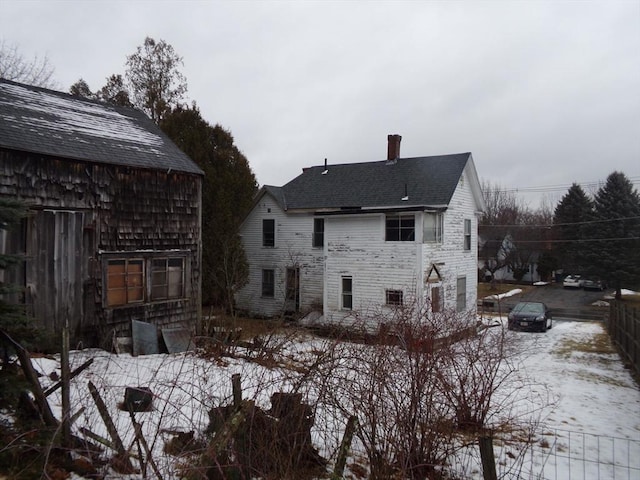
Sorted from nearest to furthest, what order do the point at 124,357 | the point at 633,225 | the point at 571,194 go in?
the point at 124,357 → the point at 633,225 → the point at 571,194

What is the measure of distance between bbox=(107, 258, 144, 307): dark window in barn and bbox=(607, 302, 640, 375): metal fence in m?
14.1

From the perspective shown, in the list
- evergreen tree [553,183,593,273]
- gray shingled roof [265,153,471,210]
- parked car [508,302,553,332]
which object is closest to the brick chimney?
gray shingled roof [265,153,471,210]

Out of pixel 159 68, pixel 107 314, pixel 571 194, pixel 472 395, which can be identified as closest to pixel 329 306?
pixel 107 314

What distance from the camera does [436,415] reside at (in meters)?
5.38

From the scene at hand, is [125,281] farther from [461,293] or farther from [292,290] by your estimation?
[461,293]

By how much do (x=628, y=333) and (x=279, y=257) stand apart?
53.7ft

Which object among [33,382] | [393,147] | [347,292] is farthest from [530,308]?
[33,382]

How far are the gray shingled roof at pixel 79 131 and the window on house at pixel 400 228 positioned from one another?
8.91 metres

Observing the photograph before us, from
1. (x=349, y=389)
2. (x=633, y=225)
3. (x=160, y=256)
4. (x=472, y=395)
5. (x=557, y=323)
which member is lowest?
(x=557, y=323)

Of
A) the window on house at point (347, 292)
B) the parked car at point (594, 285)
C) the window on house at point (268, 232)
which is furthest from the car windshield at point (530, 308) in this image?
the parked car at point (594, 285)

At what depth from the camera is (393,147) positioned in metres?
25.0

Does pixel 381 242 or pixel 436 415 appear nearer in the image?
pixel 436 415

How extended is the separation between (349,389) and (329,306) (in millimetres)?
16873

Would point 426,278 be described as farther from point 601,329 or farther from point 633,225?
point 633,225
